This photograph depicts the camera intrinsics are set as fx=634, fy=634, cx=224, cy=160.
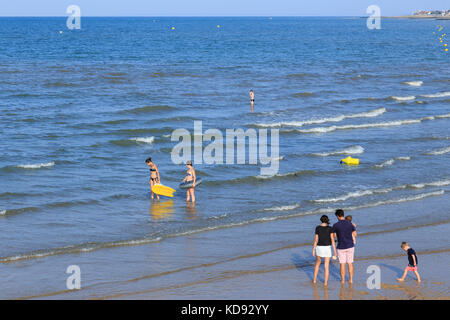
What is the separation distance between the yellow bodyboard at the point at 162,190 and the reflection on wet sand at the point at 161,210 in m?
0.25

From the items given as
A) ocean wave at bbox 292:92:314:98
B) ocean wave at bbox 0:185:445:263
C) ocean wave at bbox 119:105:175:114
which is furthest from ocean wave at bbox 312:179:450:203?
ocean wave at bbox 292:92:314:98

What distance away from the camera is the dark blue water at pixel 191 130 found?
16906 millimetres

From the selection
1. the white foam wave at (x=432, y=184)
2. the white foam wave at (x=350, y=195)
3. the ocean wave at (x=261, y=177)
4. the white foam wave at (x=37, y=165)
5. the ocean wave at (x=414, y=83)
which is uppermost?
the ocean wave at (x=414, y=83)

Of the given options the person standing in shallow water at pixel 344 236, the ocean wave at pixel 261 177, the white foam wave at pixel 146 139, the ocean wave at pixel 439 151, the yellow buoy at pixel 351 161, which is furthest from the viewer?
the white foam wave at pixel 146 139

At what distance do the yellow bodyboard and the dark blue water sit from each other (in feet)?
1.32

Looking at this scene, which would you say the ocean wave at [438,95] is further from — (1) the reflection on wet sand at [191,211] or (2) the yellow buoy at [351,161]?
(1) the reflection on wet sand at [191,211]

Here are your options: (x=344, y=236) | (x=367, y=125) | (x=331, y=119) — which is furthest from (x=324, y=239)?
(x=331, y=119)

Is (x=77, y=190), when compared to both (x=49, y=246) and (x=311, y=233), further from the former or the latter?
(x=311, y=233)

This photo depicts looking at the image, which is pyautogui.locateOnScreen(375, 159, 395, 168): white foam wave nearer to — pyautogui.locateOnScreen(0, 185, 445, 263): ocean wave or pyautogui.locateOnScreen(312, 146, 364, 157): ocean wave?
pyautogui.locateOnScreen(312, 146, 364, 157): ocean wave

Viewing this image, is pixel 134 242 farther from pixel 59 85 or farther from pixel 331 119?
pixel 59 85

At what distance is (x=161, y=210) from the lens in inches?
691

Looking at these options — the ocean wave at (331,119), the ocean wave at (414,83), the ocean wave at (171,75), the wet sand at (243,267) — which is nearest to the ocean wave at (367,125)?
the ocean wave at (331,119)

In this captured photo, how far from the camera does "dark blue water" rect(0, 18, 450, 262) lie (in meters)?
16.9

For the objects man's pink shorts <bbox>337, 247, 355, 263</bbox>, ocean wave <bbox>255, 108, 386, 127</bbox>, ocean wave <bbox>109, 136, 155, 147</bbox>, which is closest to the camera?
man's pink shorts <bbox>337, 247, 355, 263</bbox>
